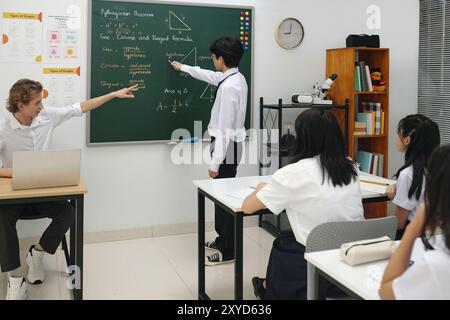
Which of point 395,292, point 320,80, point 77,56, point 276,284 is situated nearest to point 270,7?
point 320,80

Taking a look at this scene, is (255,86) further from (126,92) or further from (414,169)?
(414,169)

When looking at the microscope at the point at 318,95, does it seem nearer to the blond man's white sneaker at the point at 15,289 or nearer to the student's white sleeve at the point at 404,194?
the student's white sleeve at the point at 404,194

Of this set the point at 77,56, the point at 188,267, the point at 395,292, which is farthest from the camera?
the point at 77,56

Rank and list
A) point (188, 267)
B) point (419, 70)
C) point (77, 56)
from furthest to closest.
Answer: point (419, 70)
point (77, 56)
point (188, 267)

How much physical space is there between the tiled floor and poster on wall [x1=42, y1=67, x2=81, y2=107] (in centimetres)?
124

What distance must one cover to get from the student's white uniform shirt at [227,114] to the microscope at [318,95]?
0.91 metres

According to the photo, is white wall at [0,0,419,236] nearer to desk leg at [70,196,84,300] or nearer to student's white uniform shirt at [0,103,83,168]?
student's white uniform shirt at [0,103,83,168]

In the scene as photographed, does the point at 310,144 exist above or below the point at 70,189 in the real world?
above

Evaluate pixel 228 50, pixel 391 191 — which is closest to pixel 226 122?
pixel 228 50

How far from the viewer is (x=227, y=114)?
12.0 feet

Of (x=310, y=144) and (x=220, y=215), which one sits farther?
(x=220, y=215)

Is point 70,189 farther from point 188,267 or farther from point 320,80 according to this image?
point 320,80

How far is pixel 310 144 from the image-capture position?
2.23m

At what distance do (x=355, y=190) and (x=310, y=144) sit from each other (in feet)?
0.97
